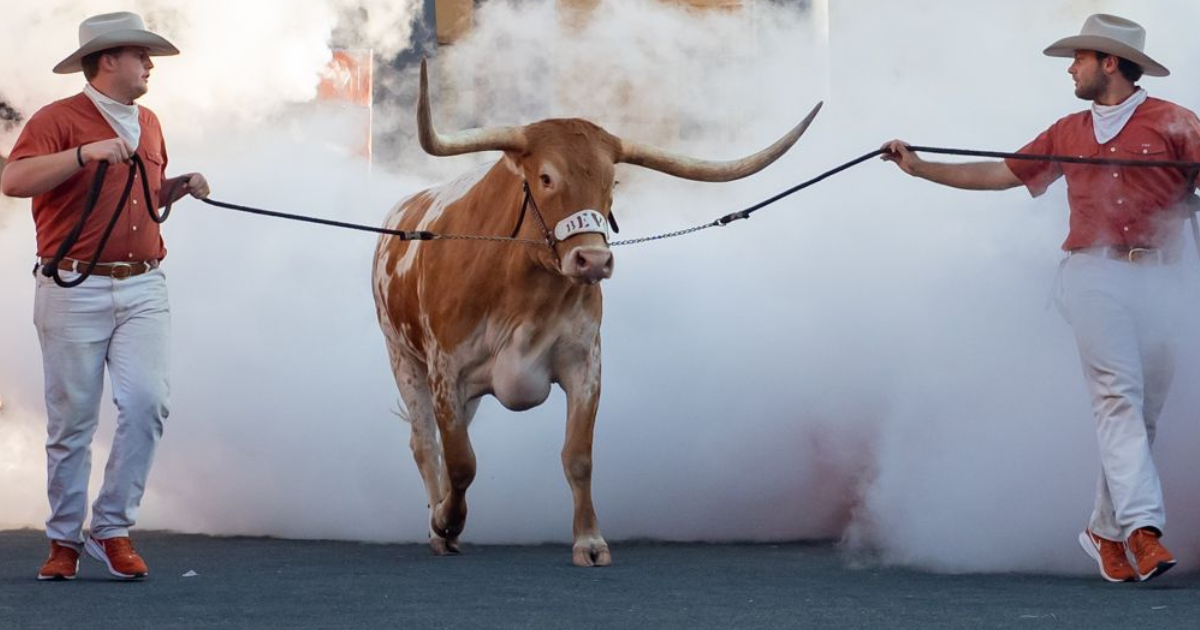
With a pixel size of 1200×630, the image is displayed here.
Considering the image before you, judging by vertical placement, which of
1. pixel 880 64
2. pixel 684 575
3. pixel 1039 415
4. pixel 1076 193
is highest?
pixel 880 64

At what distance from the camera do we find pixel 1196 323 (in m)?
7.97

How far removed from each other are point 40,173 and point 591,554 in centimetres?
251

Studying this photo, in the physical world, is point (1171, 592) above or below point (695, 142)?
below

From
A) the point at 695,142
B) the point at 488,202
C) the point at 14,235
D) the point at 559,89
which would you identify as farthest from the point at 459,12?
the point at 488,202

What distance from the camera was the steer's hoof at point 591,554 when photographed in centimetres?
891

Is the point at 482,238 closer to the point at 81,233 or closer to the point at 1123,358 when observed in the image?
the point at 81,233

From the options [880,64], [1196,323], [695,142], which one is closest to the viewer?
[1196,323]

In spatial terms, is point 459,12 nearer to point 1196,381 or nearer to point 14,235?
point 14,235

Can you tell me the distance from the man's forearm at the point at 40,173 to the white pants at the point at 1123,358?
3385 mm

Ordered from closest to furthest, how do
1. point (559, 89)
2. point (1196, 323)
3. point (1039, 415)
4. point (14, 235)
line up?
point (1196, 323), point (1039, 415), point (14, 235), point (559, 89)

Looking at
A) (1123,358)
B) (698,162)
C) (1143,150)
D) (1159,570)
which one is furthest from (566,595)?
(698,162)

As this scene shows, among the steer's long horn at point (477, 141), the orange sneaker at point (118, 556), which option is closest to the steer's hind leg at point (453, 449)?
the steer's long horn at point (477, 141)

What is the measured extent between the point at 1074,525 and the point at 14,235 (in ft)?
22.3

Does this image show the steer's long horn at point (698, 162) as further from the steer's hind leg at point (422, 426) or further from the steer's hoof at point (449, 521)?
the steer's hind leg at point (422, 426)
